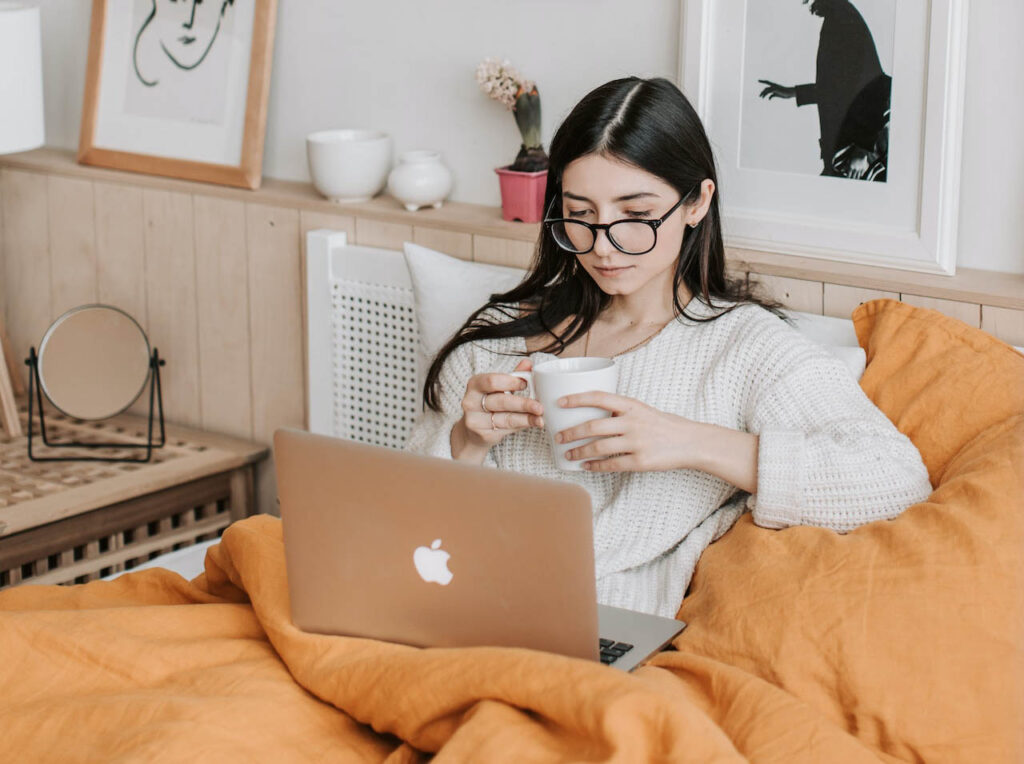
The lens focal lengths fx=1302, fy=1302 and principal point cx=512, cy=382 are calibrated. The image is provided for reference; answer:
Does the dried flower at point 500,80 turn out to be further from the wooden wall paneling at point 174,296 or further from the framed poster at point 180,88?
the wooden wall paneling at point 174,296

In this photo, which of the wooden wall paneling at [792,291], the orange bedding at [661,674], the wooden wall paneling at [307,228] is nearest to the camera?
the orange bedding at [661,674]

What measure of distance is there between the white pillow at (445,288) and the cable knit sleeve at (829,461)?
56cm

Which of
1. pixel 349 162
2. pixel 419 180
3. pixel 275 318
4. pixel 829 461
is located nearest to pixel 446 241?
pixel 419 180

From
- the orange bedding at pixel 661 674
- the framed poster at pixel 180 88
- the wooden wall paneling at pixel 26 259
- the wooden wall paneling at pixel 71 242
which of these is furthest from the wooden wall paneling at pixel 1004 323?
the wooden wall paneling at pixel 26 259

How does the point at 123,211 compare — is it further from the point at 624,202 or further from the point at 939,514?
the point at 939,514

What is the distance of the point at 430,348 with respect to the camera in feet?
6.52

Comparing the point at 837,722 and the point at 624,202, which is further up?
the point at 624,202

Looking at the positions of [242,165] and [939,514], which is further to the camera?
[242,165]

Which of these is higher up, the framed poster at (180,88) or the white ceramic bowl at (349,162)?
the framed poster at (180,88)

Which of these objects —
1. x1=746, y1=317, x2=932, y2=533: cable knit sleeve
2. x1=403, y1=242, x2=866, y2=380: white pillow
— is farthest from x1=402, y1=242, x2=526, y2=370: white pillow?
x1=746, y1=317, x2=932, y2=533: cable knit sleeve

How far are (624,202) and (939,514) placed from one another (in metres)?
0.52

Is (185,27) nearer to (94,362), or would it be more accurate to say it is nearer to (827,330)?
(94,362)

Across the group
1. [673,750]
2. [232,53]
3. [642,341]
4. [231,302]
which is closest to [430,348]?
[642,341]

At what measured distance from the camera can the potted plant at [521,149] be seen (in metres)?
2.05
